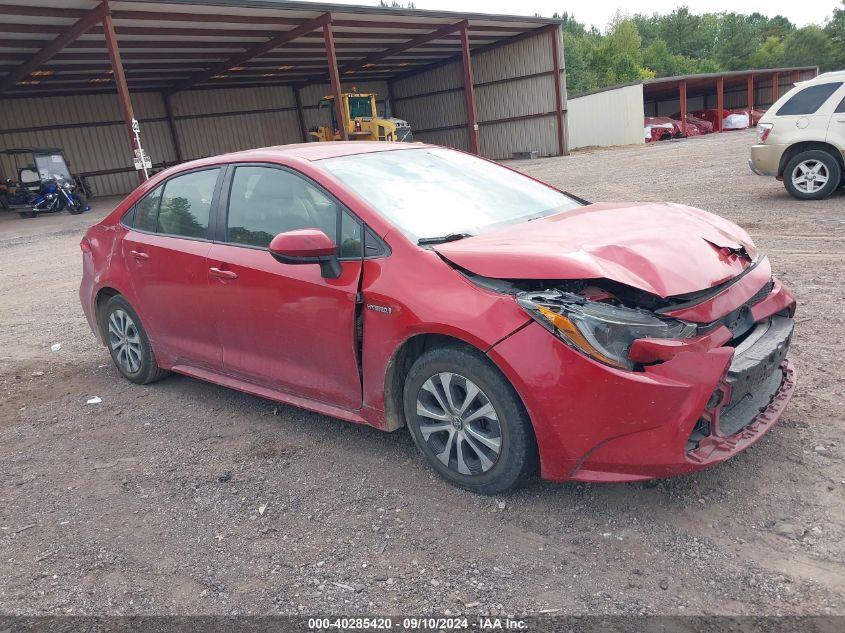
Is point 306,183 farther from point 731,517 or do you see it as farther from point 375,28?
point 375,28

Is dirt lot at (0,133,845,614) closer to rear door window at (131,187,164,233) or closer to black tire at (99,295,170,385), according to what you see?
black tire at (99,295,170,385)

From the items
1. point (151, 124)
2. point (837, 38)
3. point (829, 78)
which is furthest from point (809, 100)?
point (837, 38)

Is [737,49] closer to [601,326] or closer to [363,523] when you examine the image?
[601,326]

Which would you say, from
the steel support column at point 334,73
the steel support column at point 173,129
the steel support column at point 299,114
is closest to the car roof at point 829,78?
the steel support column at point 334,73

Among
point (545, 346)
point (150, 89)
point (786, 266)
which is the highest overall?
point (150, 89)

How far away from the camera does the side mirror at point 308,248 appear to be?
309cm

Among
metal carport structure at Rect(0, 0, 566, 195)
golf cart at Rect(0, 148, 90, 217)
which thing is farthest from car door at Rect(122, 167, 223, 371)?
golf cart at Rect(0, 148, 90, 217)

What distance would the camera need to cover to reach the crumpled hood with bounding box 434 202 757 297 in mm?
2652

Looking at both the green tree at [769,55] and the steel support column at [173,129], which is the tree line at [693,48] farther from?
the steel support column at [173,129]

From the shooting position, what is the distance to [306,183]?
11.5ft

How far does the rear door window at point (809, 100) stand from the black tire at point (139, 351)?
896cm

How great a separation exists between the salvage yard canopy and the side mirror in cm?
1596

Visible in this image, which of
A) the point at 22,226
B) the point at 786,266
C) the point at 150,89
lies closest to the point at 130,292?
the point at 786,266

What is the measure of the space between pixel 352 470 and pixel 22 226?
19147 millimetres
